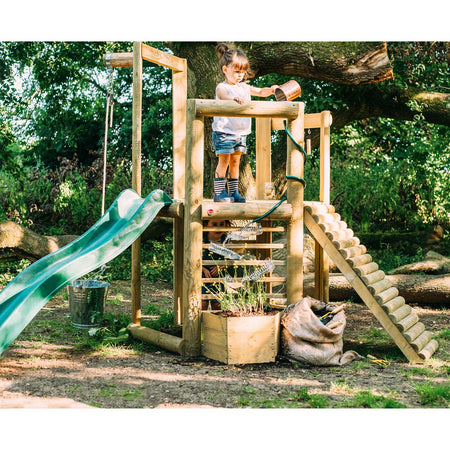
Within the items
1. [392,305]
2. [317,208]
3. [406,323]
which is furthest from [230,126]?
[406,323]

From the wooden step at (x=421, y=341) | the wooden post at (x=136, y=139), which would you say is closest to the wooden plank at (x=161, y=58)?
the wooden post at (x=136, y=139)

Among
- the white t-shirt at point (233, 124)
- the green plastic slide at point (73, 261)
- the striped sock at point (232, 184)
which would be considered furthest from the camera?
the striped sock at point (232, 184)

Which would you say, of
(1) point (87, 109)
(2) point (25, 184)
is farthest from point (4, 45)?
(1) point (87, 109)

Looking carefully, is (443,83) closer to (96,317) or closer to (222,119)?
(222,119)

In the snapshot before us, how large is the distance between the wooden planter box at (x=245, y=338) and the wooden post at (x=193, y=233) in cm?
22

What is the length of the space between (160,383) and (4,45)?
304 inches

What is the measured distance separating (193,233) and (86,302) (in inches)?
54.8

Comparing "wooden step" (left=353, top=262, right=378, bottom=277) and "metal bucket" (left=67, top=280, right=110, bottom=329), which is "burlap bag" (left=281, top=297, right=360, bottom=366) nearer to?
"wooden step" (left=353, top=262, right=378, bottom=277)

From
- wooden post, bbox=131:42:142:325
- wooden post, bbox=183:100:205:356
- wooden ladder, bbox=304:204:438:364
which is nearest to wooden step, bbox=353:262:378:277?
wooden ladder, bbox=304:204:438:364

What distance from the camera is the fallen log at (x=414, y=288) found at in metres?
7.36

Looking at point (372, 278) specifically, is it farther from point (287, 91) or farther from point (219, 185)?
point (287, 91)

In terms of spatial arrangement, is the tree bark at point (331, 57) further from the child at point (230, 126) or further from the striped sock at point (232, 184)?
the striped sock at point (232, 184)

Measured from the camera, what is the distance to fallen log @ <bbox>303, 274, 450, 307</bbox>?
7359 millimetres

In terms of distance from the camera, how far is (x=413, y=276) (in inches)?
301
